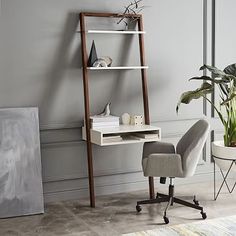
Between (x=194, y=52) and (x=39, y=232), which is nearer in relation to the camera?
(x=39, y=232)

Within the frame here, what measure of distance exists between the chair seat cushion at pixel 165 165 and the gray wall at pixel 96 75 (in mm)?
792

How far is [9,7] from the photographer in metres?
3.95

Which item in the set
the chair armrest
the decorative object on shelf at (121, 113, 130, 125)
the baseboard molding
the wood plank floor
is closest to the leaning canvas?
the wood plank floor

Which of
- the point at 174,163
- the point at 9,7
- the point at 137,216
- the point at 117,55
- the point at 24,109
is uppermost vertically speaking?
the point at 9,7

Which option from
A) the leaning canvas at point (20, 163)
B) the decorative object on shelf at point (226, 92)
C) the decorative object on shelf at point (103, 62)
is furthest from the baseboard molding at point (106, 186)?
the decorative object on shelf at point (103, 62)

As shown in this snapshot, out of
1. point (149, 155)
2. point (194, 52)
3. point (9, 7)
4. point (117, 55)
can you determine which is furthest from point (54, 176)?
point (194, 52)

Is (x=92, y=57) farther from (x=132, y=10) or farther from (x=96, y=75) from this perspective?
(x=132, y=10)

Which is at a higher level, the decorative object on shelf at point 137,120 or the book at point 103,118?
the book at point 103,118

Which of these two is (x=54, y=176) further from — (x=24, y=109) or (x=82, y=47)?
(x=82, y=47)

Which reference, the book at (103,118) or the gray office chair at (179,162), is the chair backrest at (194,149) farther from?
the book at (103,118)

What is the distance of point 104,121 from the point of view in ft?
13.5

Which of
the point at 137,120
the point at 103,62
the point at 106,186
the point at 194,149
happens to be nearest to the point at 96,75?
the point at 103,62

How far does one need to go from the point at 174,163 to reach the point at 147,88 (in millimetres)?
1060

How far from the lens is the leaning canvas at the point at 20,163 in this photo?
384 centimetres
